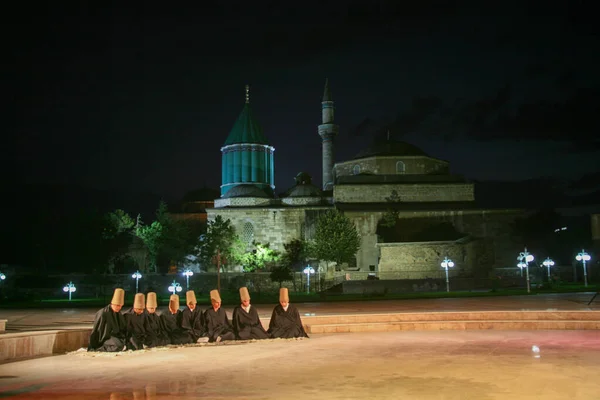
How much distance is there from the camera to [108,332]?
31.4 feet

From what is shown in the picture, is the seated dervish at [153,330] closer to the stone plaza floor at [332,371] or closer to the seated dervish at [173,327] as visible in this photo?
the seated dervish at [173,327]

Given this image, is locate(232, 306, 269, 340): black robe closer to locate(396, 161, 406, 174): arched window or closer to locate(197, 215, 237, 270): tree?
locate(197, 215, 237, 270): tree

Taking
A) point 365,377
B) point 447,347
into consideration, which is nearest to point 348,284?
point 447,347

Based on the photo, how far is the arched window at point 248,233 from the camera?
144 feet

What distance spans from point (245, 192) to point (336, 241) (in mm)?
10349

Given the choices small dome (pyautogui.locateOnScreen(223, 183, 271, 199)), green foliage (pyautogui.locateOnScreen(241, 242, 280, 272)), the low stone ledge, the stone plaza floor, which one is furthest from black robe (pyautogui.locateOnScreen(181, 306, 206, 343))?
small dome (pyautogui.locateOnScreen(223, 183, 271, 199))

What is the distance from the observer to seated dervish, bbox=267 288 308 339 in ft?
35.9

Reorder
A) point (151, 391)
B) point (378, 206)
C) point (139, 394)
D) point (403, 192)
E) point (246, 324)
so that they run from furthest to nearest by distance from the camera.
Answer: point (403, 192) → point (378, 206) → point (246, 324) → point (151, 391) → point (139, 394)

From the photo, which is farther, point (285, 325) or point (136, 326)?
point (285, 325)

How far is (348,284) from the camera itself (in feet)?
103

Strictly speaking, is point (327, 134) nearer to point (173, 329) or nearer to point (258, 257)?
point (258, 257)

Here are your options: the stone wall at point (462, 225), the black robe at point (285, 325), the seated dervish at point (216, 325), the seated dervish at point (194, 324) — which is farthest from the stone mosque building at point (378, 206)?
the seated dervish at point (194, 324)

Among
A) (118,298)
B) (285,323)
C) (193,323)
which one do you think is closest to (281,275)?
(285,323)

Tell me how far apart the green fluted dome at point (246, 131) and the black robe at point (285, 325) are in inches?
1535
